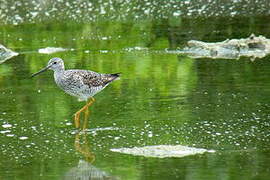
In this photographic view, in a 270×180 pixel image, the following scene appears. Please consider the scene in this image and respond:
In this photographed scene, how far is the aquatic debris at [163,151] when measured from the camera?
947 centimetres

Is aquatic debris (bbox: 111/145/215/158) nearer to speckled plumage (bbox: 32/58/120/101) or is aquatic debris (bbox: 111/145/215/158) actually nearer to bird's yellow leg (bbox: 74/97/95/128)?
bird's yellow leg (bbox: 74/97/95/128)

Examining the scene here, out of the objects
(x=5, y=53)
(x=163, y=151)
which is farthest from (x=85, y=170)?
(x=5, y=53)

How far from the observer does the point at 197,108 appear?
39.1 feet

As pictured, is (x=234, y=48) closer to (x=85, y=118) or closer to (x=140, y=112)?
(x=140, y=112)

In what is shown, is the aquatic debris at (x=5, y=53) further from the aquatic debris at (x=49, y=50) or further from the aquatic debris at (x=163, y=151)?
the aquatic debris at (x=163, y=151)

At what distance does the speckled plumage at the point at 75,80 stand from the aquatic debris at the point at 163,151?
2320 millimetres

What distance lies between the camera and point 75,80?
1184cm

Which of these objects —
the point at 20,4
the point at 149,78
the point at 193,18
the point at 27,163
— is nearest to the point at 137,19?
the point at 193,18

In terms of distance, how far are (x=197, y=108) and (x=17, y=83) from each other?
12.7ft

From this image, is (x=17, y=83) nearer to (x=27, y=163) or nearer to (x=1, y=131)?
(x=1, y=131)

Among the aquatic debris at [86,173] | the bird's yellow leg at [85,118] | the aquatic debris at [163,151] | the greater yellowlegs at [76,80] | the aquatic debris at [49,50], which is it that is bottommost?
the aquatic debris at [86,173]

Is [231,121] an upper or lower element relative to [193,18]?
lower

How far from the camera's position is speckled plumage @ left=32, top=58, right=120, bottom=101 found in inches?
467

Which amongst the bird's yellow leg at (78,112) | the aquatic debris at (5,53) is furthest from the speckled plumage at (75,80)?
the aquatic debris at (5,53)
